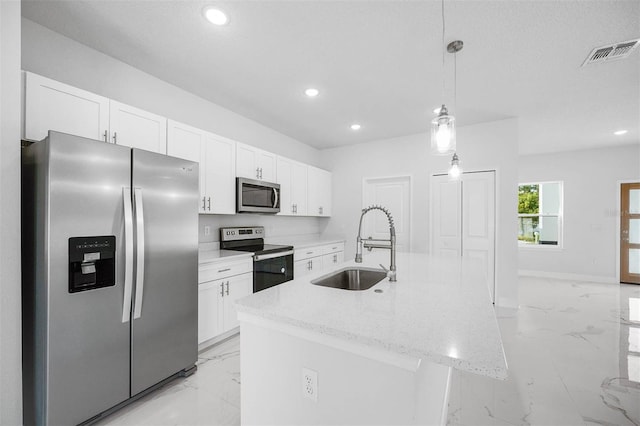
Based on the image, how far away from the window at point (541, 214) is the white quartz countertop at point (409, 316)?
5802 millimetres

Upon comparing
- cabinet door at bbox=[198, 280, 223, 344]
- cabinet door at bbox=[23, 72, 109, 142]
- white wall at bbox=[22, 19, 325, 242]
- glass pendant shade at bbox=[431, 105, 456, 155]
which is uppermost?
white wall at bbox=[22, 19, 325, 242]

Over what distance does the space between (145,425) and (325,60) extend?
2.98 metres

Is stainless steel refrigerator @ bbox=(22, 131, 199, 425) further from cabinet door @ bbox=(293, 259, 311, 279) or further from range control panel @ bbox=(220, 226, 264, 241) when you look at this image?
cabinet door @ bbox=(293, 259, 311, 279)

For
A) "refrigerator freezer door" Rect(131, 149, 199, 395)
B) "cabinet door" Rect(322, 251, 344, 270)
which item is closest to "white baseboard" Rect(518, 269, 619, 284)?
"cabinet door" Rect(322, 251, 344, 270)

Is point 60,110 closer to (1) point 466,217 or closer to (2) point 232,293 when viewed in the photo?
(2) point 232,293

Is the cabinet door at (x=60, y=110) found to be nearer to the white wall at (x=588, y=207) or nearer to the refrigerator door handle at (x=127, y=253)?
the refrigerator door handle at (x=127, y=253)

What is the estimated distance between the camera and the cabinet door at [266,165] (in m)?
3.62

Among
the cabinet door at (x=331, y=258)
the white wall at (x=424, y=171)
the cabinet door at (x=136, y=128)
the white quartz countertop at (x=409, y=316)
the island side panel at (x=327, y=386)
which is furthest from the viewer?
the cabinet door at (x=331, y=258)

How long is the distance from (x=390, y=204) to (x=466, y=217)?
120 centimetres

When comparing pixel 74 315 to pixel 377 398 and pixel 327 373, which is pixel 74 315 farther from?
pixel 377 398

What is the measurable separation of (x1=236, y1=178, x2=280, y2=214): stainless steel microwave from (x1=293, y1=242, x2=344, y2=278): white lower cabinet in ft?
2.43

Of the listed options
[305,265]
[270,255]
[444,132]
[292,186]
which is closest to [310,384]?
[444,132]

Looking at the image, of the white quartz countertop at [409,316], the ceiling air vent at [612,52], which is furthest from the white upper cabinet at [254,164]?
the ceiling air vent at [612,52]

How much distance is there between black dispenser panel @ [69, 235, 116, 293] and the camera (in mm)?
1568
